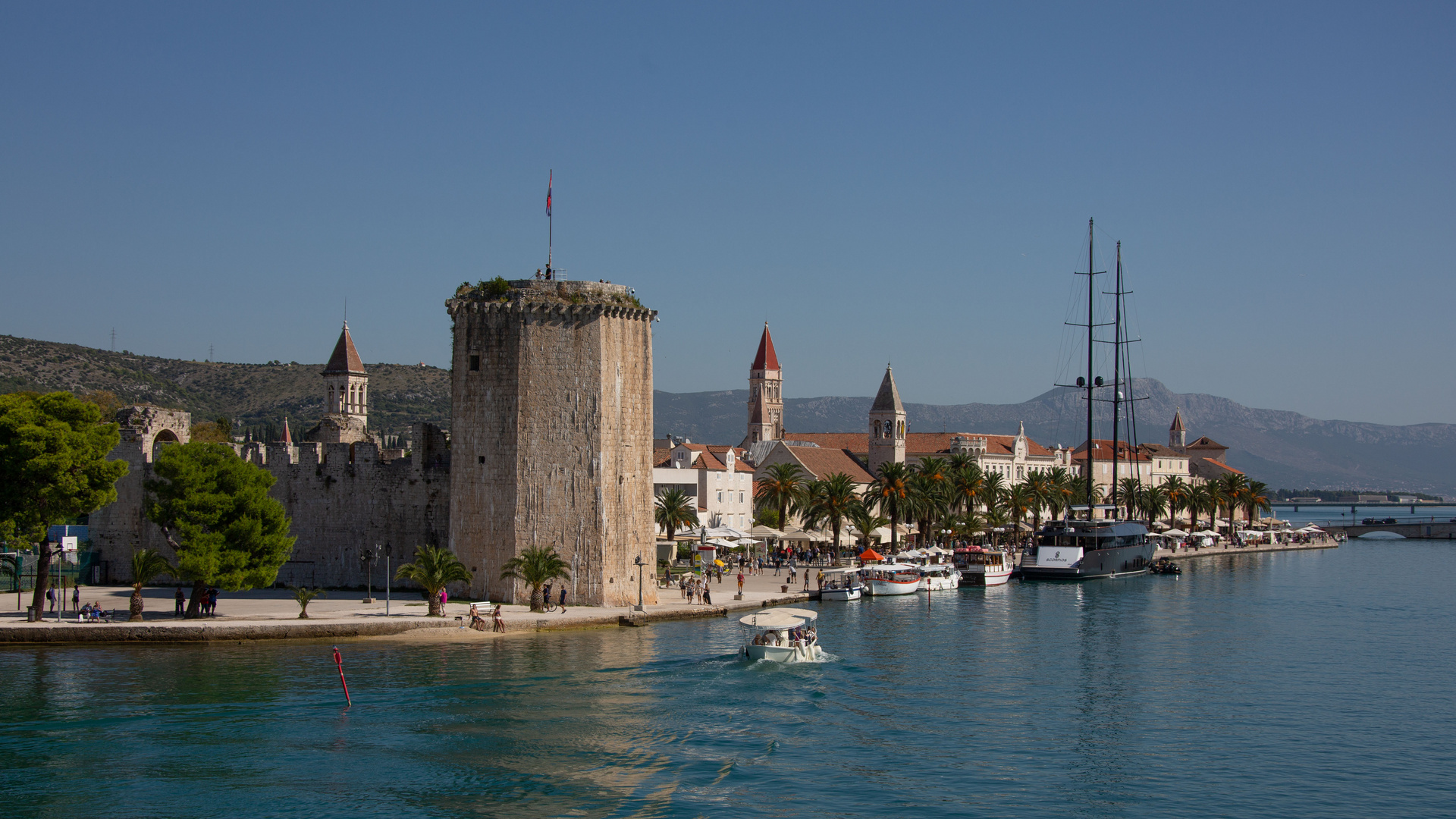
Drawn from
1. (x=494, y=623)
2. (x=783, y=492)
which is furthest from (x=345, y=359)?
(x=494, y=623)

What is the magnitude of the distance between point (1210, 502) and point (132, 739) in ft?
341

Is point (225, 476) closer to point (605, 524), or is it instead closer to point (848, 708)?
point (605, 524)

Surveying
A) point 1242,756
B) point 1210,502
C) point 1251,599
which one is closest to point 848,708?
point 1242,756

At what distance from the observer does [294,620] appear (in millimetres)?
33625

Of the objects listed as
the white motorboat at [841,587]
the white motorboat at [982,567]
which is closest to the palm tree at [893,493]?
the white motorboat at [982,567]

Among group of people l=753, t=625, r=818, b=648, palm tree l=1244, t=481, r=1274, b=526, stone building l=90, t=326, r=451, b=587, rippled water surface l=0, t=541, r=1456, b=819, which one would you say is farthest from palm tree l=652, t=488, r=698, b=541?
palm tree l=1244, t=481, r=1274, b=526

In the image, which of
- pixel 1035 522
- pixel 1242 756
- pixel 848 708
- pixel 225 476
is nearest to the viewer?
pixel 1242 756

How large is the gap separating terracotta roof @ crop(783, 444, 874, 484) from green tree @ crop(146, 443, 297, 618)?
50159mm

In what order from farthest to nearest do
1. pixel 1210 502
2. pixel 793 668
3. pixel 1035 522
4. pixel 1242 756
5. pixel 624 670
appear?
pixel 1210 502, pixel 1035 522, pixel 793 668, pixel 624 670, pixel 1242 756

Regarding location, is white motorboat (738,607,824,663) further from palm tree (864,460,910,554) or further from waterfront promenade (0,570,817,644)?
palm tree (864,460,910,554)

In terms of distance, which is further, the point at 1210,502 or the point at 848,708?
the point at 1210,502

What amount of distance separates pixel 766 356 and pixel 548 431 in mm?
82946

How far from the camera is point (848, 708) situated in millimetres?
27000

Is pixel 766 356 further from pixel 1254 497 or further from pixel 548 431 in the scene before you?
pixel 548 431
